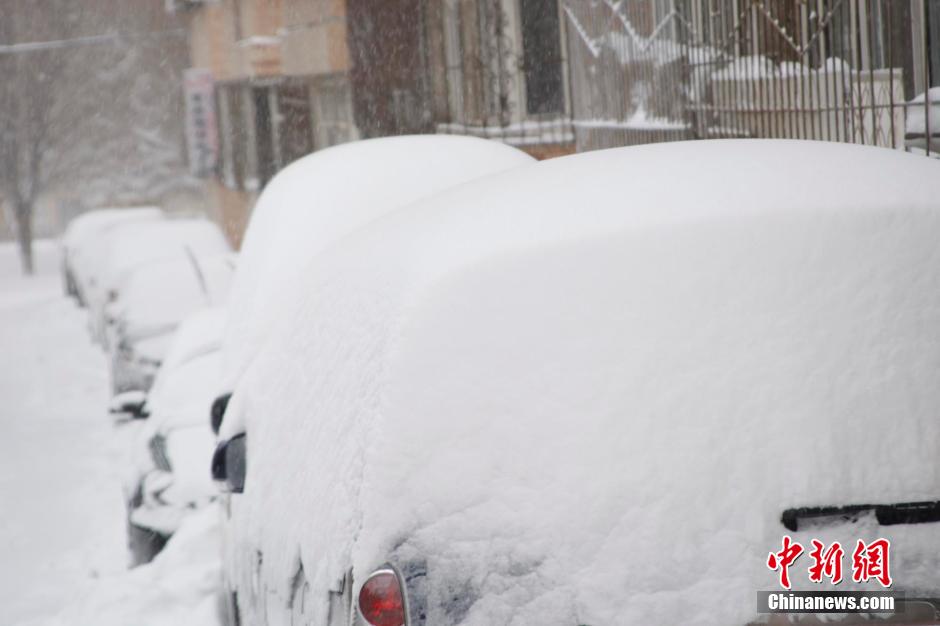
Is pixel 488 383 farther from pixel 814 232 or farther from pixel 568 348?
pixel 814 232

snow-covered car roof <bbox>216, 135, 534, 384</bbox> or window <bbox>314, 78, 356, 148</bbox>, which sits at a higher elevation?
window <bbox>314, 78, 356, 148</bbox>

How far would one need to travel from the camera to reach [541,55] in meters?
13.4

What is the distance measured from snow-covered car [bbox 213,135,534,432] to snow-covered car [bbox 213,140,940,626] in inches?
84.2

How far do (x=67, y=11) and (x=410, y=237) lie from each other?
1875 inches

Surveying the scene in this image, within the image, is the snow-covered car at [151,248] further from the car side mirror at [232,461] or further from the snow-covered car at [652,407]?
the snow-covered car at [652,407]

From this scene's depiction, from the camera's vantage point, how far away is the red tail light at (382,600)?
2.18 metres

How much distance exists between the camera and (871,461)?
7.04 feet

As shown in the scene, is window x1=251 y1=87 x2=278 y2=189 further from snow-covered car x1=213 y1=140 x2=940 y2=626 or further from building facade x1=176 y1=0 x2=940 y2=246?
snow-covered car x1=213 y1=140 x2=940 y2=626

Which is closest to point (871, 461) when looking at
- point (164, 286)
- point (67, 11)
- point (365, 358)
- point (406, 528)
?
point (406, 528)

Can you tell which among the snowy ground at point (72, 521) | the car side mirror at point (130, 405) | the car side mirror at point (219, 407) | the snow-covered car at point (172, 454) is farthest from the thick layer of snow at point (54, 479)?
the car side mirror at point (219, 407)

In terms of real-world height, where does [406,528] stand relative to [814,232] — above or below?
below

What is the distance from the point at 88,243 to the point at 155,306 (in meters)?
10.6

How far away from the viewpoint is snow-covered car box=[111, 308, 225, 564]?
653cm

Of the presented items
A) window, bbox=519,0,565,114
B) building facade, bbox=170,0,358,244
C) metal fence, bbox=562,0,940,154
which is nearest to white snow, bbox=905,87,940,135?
metal fence, bbox=562,0,940,154
